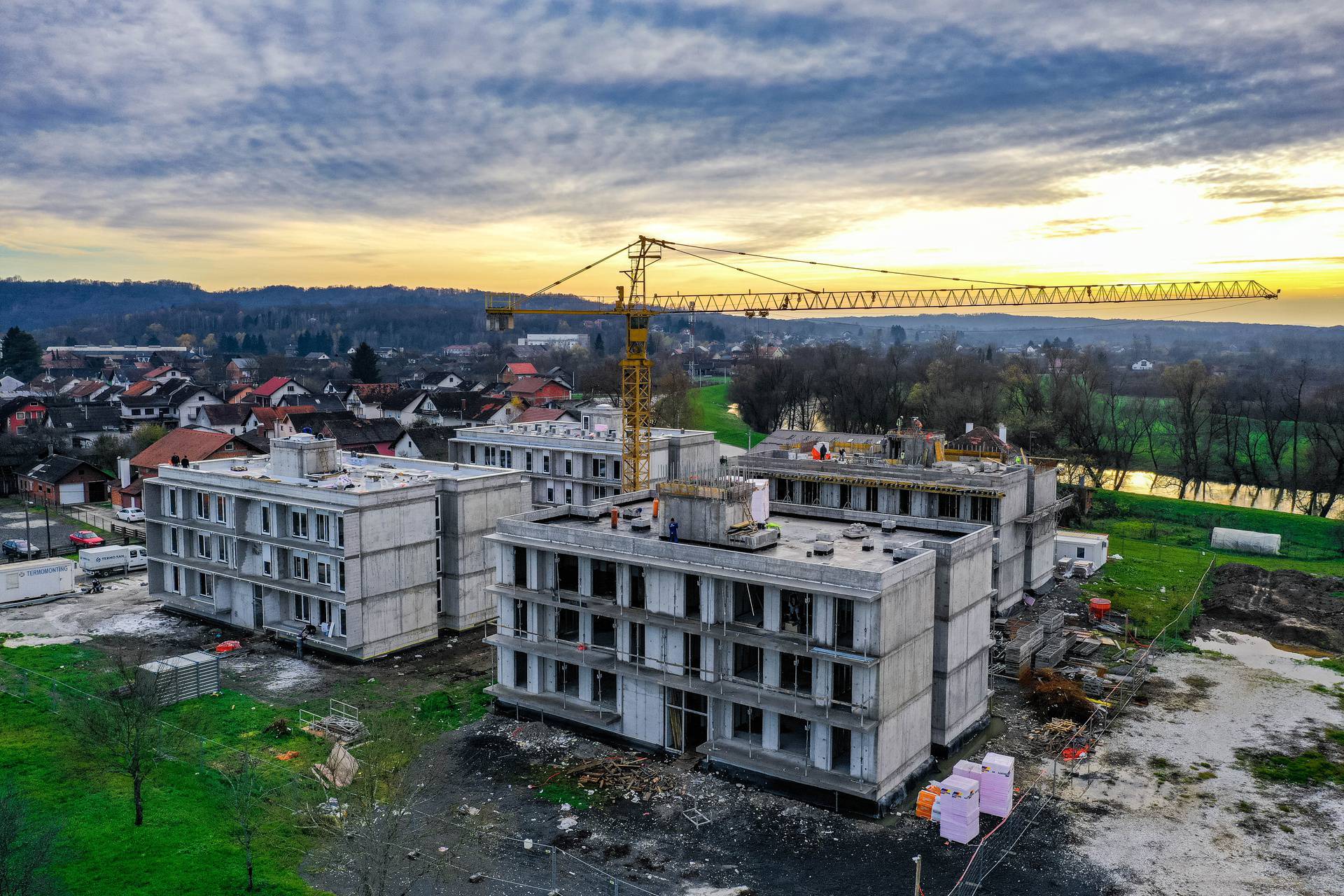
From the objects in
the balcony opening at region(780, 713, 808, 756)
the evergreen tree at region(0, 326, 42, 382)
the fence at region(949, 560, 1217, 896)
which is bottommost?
the fence at region(949, 560, 1217, 896)

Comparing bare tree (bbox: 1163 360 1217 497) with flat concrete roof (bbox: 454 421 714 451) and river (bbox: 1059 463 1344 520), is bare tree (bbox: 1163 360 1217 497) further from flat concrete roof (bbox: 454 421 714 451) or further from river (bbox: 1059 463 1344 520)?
flat concrete roof (bbox: 454 421 714 451)

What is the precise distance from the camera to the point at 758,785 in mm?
33406

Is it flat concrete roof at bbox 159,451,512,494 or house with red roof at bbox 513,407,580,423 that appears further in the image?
house with red roof at bbox 513,407,580,423

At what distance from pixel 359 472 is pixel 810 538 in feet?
90.6

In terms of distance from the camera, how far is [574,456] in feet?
224

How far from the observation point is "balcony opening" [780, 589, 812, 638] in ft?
108

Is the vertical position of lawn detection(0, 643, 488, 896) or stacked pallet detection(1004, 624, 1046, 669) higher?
stacked pallet detection(1004, 624, 1046, 669)

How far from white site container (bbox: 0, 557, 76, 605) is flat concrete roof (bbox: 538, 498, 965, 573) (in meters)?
34.3

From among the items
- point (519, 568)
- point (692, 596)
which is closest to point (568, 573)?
point (519, 568)

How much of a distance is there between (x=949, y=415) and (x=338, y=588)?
78.6 m

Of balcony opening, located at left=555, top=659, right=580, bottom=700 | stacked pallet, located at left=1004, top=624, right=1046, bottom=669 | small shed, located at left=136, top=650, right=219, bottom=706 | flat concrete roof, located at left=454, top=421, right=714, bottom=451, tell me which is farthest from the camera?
flat concrete roof, located at left=454, top=421, right=714, bottom=451

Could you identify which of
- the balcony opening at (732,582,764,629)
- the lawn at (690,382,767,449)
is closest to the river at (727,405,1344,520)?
the lawn at (690,382,767,449)

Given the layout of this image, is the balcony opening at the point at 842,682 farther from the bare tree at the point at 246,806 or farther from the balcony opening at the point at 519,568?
the bare tree at the point at 246,806

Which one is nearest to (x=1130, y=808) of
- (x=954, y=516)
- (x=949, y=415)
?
(x=954, y=516)
